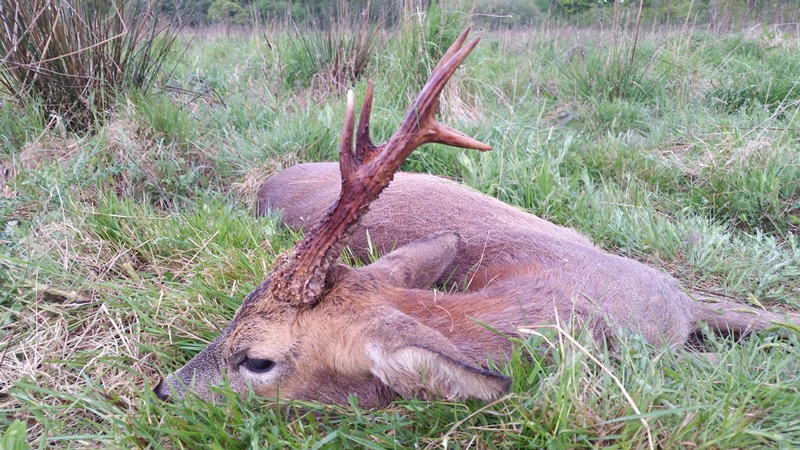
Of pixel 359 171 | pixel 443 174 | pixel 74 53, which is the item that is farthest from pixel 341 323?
pixel 74 53

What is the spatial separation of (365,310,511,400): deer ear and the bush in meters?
3.38

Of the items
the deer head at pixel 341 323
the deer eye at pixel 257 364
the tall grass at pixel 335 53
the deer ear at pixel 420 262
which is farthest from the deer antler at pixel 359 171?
the tall grass at pixel 335 53

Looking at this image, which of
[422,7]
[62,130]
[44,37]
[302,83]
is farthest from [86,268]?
[422,7]

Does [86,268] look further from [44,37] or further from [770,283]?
[770,283]

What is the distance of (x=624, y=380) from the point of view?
189 centimetres

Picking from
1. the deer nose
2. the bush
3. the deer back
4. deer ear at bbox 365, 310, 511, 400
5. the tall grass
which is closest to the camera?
deer ear at bbox 365, 310, 511, 400

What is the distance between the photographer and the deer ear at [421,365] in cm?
164

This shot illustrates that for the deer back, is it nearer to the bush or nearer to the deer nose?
the deer nose

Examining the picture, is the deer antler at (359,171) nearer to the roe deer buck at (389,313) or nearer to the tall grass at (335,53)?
the roe deer buck at (389,313)

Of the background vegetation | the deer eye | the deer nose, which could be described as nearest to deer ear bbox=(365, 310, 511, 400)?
the deer eye

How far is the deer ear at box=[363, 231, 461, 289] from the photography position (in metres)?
2.36

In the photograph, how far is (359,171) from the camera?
1909 mm

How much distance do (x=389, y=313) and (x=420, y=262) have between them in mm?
535

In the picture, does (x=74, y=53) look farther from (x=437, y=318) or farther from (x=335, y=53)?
(x=437, y=318)
